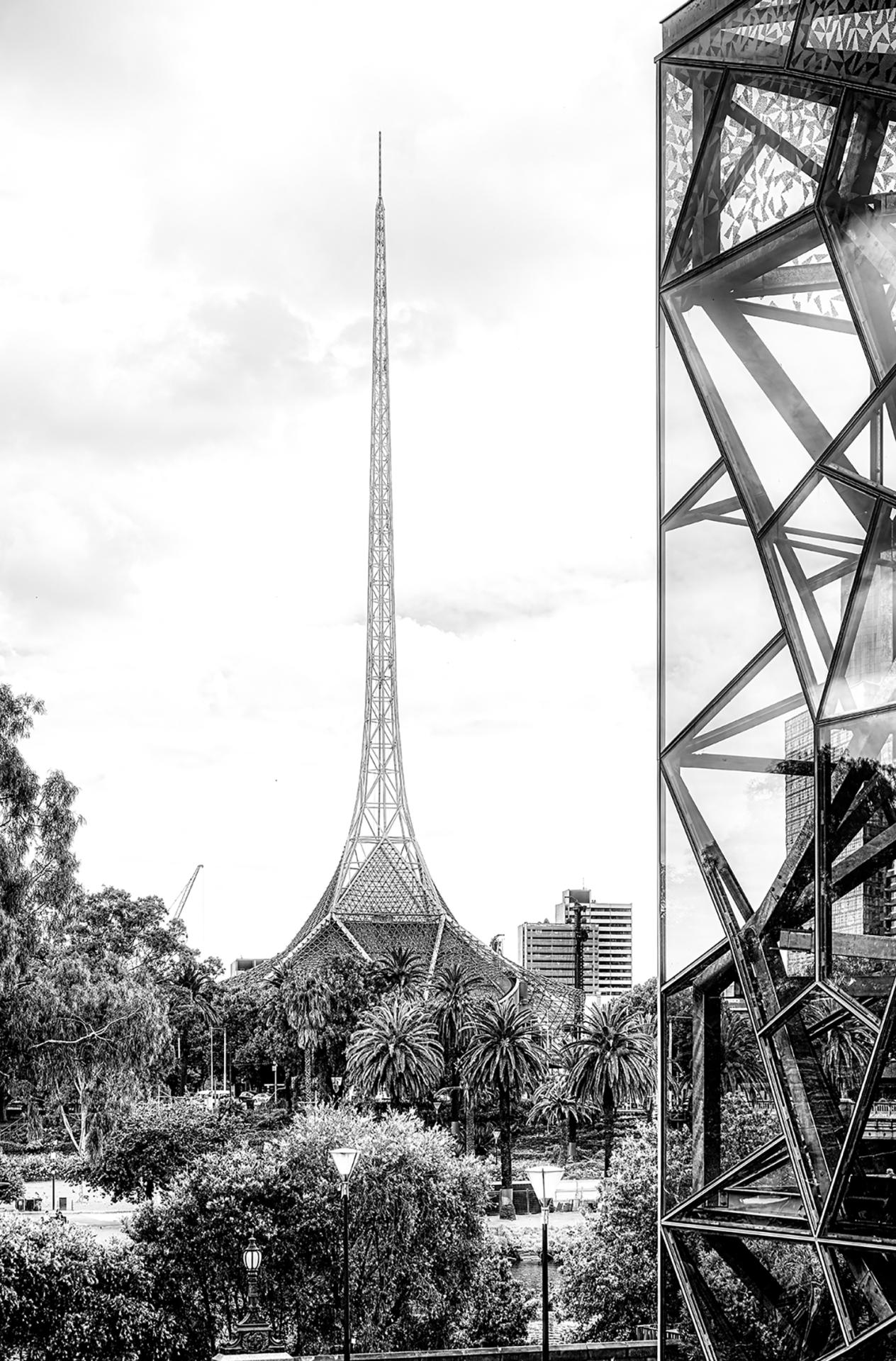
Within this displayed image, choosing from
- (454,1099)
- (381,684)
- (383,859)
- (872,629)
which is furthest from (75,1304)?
(381,684)

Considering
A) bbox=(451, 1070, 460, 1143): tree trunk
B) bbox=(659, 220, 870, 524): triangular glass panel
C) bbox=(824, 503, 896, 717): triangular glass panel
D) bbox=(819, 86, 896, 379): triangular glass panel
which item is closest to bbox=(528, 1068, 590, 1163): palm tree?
bbox=(451, 1070, 460, 1143): tree trunk

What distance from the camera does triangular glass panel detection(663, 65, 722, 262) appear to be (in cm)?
1049

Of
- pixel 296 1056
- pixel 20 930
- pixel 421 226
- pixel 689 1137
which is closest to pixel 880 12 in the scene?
pixel 689 1137

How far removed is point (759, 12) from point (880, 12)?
4.14ft

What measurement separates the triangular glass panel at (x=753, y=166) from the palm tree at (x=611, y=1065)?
117 ft

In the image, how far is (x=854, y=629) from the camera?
8727mm

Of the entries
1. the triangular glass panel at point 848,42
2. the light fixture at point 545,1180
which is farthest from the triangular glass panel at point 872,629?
the light fixture at point 545,1180

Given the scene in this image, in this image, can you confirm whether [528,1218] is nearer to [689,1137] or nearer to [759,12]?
[689,1137]

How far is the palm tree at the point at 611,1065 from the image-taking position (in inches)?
1710

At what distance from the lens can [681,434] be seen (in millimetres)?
10680

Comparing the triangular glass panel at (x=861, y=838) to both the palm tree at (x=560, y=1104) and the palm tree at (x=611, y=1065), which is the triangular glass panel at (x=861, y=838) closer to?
the palm tree at (x=611, y=1065)

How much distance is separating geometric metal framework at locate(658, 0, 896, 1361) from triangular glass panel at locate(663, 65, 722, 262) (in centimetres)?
2

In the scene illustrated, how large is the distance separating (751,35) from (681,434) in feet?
9.02

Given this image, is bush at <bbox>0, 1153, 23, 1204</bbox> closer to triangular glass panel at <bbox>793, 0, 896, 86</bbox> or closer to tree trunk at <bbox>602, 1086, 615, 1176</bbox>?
tree trunk at <bbox>602, 1086, 615, 1176</bbox>
